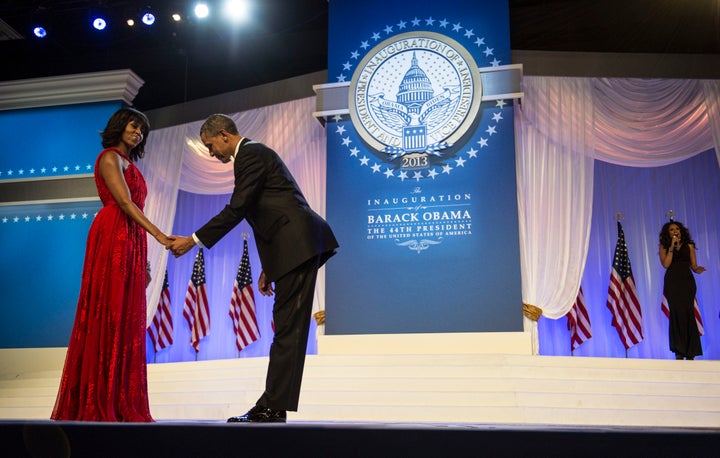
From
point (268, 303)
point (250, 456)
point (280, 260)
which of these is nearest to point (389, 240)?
point (268, 303)

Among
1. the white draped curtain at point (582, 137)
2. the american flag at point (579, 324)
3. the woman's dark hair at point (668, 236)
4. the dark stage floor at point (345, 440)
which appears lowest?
the dark stage floor at point (345, 440)

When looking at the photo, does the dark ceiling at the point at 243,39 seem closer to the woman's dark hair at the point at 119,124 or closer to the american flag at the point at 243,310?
the american flag at the point at 243,310

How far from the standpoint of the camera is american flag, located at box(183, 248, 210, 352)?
27.5ft

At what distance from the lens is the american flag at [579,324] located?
25.4ft

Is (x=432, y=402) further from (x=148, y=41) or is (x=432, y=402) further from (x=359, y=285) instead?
(x=148, y=41)

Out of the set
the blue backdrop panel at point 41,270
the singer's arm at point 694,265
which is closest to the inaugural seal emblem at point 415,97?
the singer's arm at point 694,265

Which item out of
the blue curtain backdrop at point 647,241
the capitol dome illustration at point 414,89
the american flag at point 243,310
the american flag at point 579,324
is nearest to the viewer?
the capitol dome illustration at point 414,89

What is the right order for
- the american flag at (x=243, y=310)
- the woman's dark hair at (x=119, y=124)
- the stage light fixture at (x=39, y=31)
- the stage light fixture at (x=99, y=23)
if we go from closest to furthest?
the woman's dark hair at (x=119, y=124) → the stage light fixture at (x=99, y=23) → the stage light fixture at (x=39, y=31) → the american flag at (x=243, y=310)

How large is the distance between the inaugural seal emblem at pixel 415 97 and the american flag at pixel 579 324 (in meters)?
2.81

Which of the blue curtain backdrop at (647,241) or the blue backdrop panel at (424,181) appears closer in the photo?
the blue backdrop panel at (424,181)

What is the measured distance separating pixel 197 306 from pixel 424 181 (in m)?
3.71

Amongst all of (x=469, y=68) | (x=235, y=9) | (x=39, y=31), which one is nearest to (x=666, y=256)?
(x=469, y=68)

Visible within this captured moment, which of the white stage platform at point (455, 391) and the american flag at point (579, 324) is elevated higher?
the american flag at point (579, 324)

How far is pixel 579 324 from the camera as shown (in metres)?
7.77
